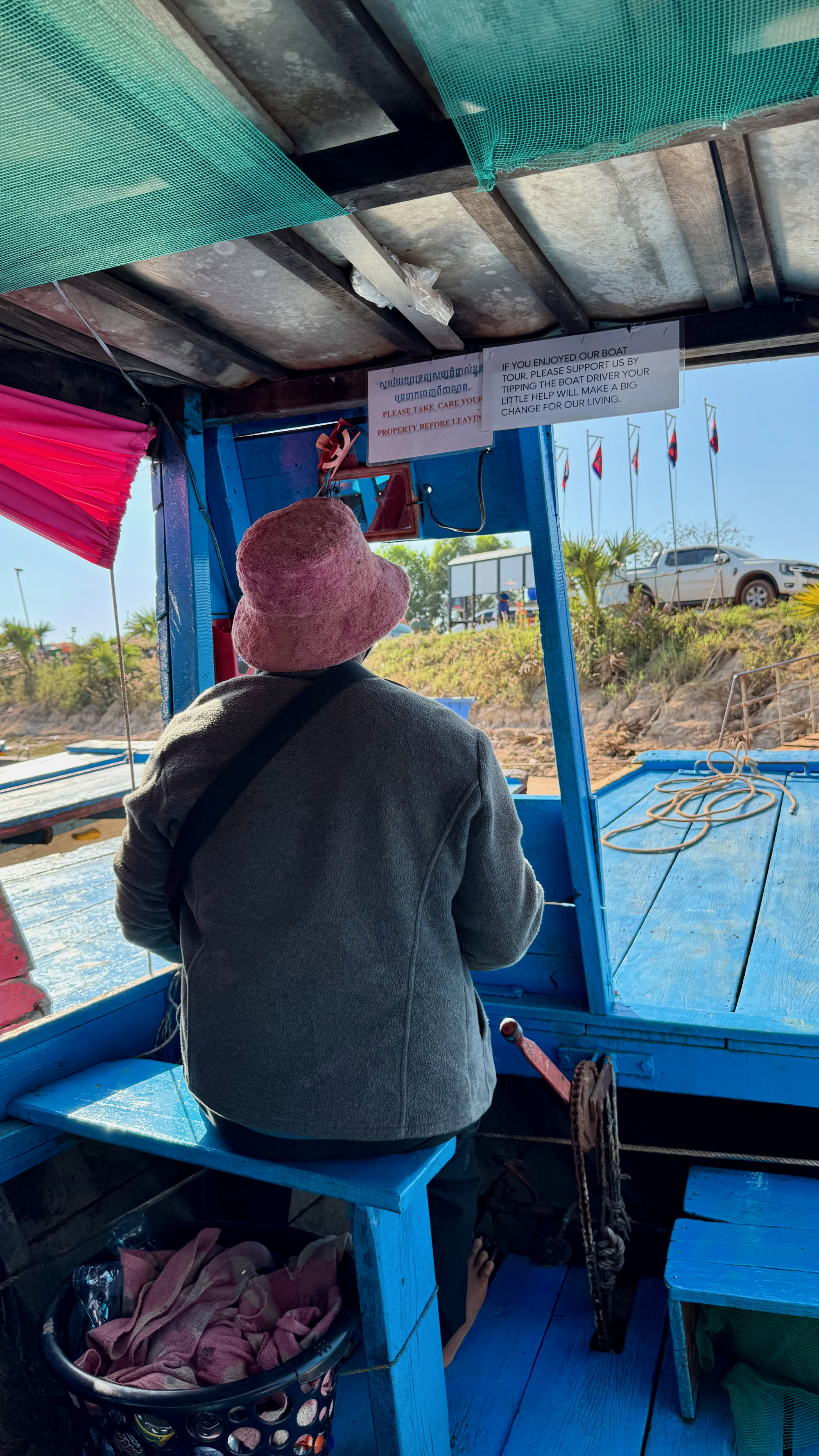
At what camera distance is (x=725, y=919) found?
150 inches

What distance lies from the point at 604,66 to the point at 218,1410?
218 centimetres

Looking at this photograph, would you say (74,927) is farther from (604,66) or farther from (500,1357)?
(604,66)

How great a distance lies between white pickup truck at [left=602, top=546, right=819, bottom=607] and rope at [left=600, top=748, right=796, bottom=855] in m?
10.9

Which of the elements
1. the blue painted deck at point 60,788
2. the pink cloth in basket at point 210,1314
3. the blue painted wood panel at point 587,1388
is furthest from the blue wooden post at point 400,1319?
the blue painted deck at point 60,788

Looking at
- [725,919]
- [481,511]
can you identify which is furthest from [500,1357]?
[481,511]

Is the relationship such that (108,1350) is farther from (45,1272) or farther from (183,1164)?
(183,1164)

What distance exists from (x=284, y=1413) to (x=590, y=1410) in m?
1.00

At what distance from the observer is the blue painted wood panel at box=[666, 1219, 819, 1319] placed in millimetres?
2121

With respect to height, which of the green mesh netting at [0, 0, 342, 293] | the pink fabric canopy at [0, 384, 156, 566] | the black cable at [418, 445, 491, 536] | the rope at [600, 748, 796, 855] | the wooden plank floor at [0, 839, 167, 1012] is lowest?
the rope at [600, 748, 796, 855]

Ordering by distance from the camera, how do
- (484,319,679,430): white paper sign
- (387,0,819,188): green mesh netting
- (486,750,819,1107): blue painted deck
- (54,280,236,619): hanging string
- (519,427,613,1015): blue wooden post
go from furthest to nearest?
1. (486,750,819,1107): blue painted deck
2. (519,427,613,1015): blue wooden post
3. (54,280,236,619): hanging string
4. (484,319,679,430): white paper sign
5. (387,0,819,188): green mesh netting

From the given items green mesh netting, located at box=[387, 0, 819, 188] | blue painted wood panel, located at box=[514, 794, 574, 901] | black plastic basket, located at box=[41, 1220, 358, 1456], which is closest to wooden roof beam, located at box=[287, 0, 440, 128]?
green mesh netting, located at box=[387, 0, 819, 188]

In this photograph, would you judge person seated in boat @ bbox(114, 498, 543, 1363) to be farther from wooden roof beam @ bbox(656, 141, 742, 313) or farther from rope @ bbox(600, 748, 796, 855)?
rope @ bbox(600, 748, 796, 855)

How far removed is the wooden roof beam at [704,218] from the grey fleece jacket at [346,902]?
43.4 inches

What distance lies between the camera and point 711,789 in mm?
6078
